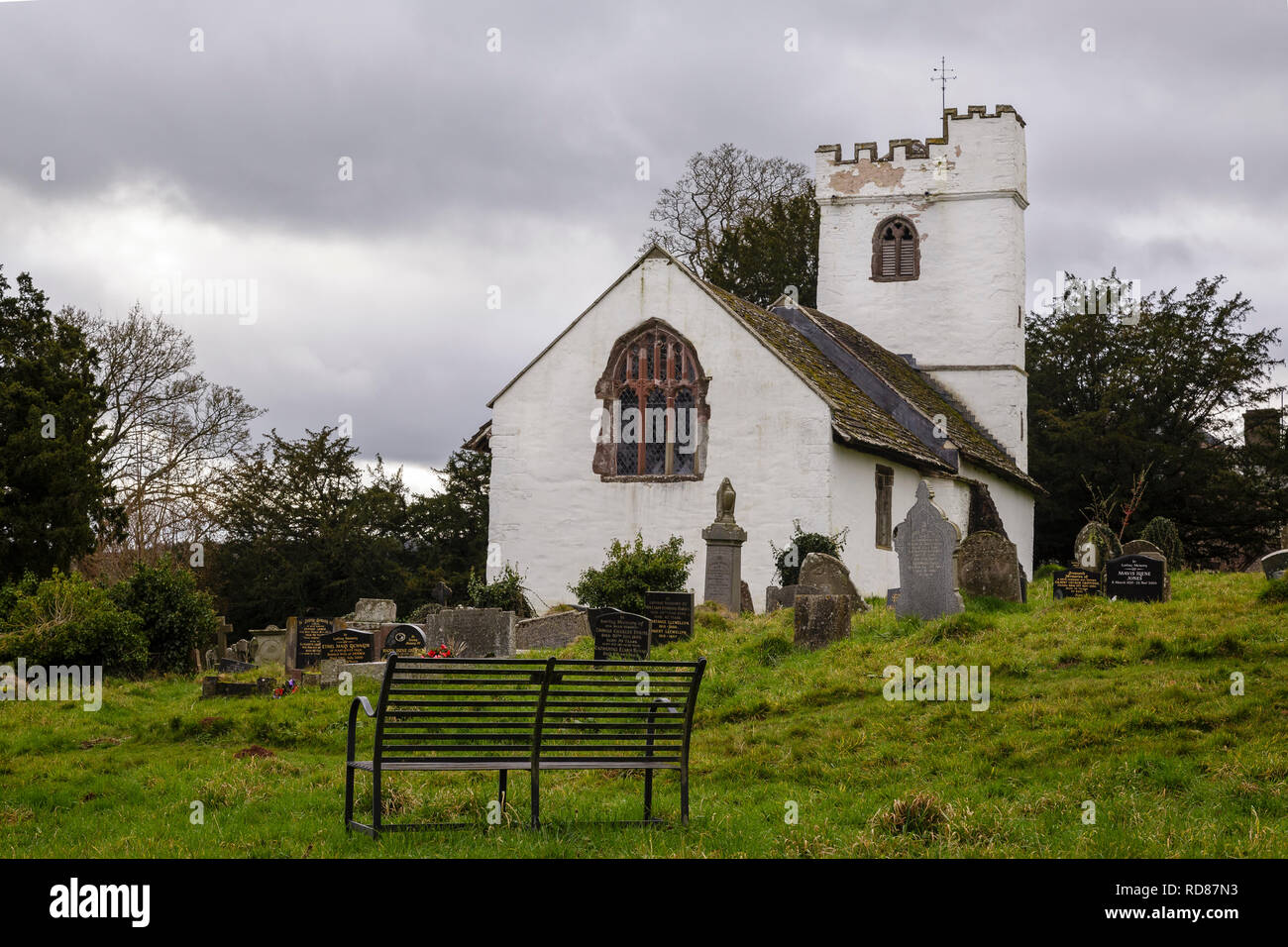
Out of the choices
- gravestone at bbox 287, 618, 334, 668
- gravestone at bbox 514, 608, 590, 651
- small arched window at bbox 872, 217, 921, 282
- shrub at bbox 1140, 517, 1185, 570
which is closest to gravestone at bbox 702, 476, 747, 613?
gravestone at bbox 514, 608, 590, 651

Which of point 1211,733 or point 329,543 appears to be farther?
point 329,543

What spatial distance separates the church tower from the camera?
35.0m

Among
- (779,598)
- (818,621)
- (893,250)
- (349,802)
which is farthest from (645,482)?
(349,802)

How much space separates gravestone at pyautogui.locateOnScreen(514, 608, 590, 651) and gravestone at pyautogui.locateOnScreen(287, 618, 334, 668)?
284cm

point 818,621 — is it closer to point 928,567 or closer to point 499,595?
point 928,567

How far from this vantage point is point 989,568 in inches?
739

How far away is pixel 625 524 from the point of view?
2664 centimetres

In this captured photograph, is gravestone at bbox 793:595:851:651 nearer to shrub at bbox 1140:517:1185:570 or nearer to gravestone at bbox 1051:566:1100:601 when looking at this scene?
gravestone at bbox 1051:566:1100:601

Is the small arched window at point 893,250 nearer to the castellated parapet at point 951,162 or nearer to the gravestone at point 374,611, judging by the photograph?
the castellated parapet at point 951,162

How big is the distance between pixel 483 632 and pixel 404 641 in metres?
1.15

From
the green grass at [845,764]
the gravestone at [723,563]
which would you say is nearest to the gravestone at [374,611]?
the gravestone at [723,563]
